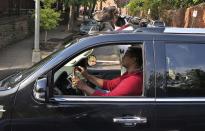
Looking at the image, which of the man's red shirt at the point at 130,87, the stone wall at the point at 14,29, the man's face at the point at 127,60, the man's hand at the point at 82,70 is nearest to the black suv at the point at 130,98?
the man's red shirt at the point at 130,87

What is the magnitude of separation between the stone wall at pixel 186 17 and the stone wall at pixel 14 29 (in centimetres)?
1060

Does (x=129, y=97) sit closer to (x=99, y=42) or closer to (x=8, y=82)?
(x=99, y=42)

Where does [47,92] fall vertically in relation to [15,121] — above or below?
above

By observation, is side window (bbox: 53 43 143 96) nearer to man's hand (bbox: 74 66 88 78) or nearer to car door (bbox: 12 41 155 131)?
man's hand (bbox: 74 66 88 78)

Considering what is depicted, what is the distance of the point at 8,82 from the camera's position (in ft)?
15.4

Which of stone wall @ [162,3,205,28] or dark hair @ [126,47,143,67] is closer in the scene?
dark hair @ [126,47,143,67]

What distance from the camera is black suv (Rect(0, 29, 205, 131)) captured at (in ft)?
13.5

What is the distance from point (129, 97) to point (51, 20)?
80.9 ft

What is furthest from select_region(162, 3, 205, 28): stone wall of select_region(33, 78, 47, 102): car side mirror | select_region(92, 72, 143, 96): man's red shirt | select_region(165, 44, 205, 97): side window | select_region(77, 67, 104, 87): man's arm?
select_region(33, 78, 47, 102): car side mirror

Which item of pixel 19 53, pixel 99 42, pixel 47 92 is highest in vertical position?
pixel 99 42

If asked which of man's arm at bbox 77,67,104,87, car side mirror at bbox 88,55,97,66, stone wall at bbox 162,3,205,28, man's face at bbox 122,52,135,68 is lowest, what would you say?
stone wall at bbox 162,3,205,28

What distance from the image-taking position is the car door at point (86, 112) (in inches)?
162

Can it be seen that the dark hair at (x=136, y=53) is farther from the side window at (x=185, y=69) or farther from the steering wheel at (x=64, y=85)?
the steering wheel at (x=64, y=85)

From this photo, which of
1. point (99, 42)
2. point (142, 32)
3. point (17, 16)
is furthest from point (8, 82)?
point (17, 16)
